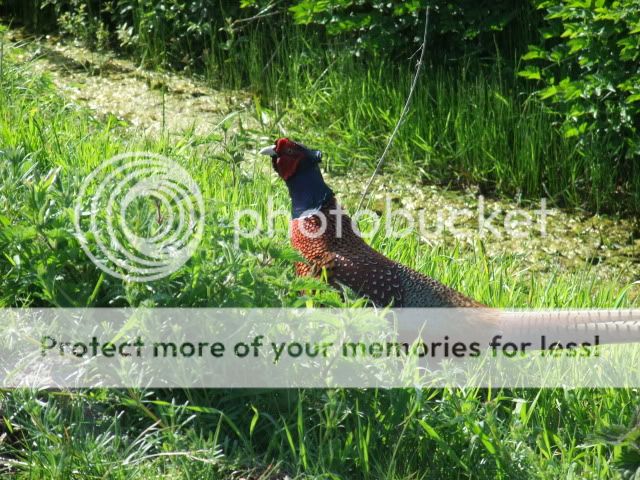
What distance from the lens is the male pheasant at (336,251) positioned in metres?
3.36

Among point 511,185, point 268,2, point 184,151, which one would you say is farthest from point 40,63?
point 511,185

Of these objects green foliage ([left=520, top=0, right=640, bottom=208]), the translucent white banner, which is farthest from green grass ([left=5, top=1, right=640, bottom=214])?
the translucent white banner

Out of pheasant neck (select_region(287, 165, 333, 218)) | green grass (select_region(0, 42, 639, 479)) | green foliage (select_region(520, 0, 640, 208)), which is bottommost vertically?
green grass (select_region(0, 42, 639, 479))

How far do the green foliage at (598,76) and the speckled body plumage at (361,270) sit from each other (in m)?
2.04

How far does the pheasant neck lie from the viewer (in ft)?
11.9

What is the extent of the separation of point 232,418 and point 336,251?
0.96m

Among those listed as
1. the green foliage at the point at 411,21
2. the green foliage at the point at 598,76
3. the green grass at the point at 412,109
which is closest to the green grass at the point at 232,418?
the green foliage at the point at 598,76

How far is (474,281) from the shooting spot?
13.0 feet
